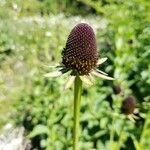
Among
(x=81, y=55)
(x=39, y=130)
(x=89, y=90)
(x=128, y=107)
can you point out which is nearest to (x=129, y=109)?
(x=128, y=107)

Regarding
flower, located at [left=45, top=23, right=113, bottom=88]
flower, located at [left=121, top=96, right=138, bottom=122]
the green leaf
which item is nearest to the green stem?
flower, located at [left=45, top=23, right=113, bottom=88]

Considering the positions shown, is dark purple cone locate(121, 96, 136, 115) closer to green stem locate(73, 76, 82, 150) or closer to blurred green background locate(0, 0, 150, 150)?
blurred green background locate(0, 0, 150, 150)

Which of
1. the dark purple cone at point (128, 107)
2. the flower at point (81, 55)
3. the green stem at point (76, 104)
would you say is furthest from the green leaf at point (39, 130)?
the green stem at point (76, 104)

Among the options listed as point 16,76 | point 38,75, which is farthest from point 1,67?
point 38,75

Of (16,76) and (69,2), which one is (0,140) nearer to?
(16,76)

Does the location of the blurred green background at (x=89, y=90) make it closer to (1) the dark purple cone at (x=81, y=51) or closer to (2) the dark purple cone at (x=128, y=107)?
(2) the dark purple cone at (x=128, y=107)

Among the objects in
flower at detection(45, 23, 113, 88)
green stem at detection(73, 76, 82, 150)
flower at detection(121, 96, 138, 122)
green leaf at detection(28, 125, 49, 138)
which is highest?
flower at detection(45, 23, 113, 88)
